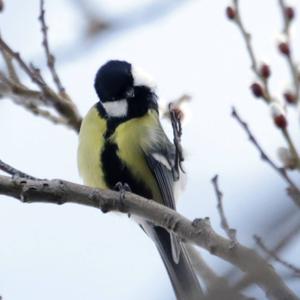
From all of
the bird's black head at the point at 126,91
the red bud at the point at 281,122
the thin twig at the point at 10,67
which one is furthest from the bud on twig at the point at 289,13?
the thin twig at the point at 10,67

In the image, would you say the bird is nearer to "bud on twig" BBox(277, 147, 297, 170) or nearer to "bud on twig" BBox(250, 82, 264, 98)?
"bud on twig" BBox(250, 82, 264, 98)

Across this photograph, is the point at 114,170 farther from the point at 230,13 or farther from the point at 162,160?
the point at 230,13

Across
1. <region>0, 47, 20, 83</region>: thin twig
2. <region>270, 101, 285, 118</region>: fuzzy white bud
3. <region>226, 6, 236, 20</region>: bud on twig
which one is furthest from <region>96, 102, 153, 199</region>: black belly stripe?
<region>270, 101, 285, 118</region>: fuzzy white bud

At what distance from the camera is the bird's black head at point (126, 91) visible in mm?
2629

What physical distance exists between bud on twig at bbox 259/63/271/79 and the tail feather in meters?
0.75

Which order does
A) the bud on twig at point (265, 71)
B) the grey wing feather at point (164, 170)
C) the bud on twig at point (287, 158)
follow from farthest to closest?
the grey wing feather at point (164, 170) < the bud on twig at point (265, 71) < the bud on twig at point (287, 158)

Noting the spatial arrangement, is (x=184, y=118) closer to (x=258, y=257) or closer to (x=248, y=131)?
(x=248, y=131)

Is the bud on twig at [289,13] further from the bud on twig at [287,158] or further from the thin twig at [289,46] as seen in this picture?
the bud on twig at [287,158]

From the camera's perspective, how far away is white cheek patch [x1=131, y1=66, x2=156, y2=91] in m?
2.68

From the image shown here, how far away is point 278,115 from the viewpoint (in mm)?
1639

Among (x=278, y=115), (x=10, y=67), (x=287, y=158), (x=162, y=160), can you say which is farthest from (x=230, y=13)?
(x=10, y=67)

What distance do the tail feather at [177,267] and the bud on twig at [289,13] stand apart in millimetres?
929

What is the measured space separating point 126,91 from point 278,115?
114 centimetres

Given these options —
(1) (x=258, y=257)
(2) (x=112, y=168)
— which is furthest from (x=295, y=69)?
(1) (x=258, y=257)
